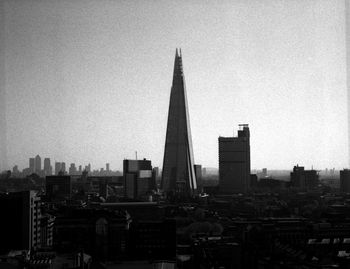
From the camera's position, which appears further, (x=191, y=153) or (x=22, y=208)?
(x=191, y=153)

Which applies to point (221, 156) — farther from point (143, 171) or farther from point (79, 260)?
point (79, 260)

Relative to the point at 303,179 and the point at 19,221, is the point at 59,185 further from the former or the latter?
the point at 19,221

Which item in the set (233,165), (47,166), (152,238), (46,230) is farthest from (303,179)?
(152,238)

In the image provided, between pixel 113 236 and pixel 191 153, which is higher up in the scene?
pixel 191 153

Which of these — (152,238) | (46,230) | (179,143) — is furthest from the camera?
(179,143)

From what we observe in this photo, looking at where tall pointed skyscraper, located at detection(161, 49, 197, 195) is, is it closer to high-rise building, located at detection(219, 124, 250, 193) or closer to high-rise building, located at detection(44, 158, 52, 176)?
high-rise building, located at detection(219, 124, 250, 193)

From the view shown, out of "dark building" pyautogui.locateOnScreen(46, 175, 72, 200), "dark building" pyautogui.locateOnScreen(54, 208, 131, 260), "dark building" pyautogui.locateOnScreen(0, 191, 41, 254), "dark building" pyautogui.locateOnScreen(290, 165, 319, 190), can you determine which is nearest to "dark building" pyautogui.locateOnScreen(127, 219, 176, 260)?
"dark building" pyautogui.locateOnScreen(54, 208, 131, 260)

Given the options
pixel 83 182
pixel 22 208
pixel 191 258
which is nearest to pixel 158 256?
pixel 191 258
